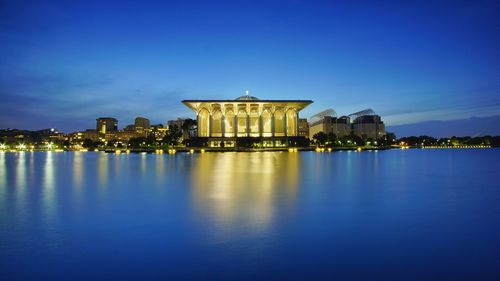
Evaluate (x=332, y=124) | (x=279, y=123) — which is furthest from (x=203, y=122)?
(x=332, y=124)

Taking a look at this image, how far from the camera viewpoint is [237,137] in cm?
10388

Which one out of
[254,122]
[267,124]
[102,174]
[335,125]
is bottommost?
[102,174]

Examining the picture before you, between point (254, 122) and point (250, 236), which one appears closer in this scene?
A: point (250, 236)

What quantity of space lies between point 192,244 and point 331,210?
6020 mm

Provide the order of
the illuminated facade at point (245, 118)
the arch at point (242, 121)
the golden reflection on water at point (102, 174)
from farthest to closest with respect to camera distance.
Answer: the arch at point (242, 121), the illuminated facade at point (245, 118), the golden reflection on water at point (102, 174)

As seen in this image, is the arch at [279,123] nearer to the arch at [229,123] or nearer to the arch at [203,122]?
the arch at [229,123]

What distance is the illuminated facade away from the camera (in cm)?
10594

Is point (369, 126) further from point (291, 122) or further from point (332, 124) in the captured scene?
point (291, 122)

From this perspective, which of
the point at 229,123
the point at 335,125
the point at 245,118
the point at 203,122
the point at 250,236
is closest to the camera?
the point at 250,236

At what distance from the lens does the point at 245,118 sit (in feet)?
365

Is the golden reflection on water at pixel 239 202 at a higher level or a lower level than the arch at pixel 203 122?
lower

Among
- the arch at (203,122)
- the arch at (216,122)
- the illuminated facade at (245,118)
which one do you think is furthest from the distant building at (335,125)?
the arch at (203,122)

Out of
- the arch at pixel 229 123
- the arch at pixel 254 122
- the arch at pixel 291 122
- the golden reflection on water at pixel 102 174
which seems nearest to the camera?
the golden reflection on water at pixel 102 174

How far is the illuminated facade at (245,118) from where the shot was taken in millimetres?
105938
